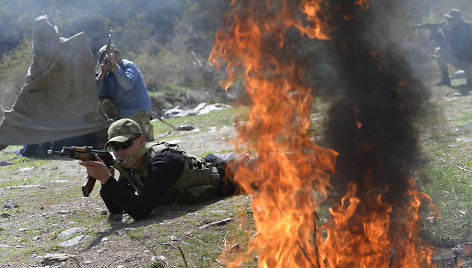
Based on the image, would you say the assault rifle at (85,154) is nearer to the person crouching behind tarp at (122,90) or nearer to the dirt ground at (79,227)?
the dirt ground at (79,227)

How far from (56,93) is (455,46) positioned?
10459 millimetres

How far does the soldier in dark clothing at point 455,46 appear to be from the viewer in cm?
1332

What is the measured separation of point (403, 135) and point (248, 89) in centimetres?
98

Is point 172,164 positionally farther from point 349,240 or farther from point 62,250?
point 349,240

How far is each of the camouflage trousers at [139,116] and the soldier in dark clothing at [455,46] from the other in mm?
8259

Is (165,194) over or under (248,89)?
under

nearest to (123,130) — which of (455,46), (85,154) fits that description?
(85,154)

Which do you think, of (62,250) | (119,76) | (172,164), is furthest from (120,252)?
(119,76)

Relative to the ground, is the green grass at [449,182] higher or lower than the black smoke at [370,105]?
lower

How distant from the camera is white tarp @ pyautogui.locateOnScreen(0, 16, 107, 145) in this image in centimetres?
851

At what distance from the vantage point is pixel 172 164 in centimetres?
403

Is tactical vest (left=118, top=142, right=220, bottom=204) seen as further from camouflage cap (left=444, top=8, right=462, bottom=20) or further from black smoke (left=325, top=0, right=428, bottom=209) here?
camouflage cap (left=444, top=8, right=462, bottom=20)

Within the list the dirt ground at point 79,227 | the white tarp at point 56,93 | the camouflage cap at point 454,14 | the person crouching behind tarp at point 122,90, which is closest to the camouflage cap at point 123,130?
the dirt ground at point 79,227

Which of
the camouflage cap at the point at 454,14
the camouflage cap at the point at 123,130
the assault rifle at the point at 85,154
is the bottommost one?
the assault rifle at the point at 85,154
